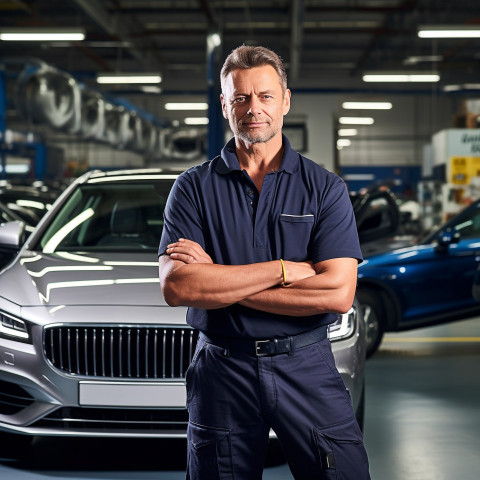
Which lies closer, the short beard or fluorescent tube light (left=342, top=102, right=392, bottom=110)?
the short beard

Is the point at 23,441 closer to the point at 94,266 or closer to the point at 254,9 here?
the point at 94,266

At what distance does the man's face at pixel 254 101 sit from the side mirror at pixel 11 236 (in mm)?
2904

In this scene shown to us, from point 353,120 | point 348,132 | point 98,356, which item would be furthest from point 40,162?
point 98,356

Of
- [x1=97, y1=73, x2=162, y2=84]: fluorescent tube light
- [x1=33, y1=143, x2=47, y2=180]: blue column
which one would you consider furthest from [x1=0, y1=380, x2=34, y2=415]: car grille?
[x1=33, y1=143, x2=47, y2=180]: blue column

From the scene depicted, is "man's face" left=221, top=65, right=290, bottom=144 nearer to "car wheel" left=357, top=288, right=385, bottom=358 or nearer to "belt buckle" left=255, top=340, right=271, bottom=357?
"belt buckle" left=255, top=340, right=271, bottom=357

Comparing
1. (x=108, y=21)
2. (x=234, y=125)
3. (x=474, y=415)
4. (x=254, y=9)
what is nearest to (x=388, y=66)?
(x=254, y=9)

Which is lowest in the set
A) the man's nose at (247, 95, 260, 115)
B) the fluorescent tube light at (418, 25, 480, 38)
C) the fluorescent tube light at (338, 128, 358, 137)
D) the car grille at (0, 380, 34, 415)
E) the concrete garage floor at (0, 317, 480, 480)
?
the concrete garage floor at (0, 317, 480, 480)

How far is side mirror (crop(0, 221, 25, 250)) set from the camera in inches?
194

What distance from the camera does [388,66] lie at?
2669 cm

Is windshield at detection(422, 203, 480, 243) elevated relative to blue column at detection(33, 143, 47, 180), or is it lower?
lower

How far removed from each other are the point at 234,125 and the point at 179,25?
72.0 feet

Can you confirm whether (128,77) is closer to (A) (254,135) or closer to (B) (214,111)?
(B) (214,111)

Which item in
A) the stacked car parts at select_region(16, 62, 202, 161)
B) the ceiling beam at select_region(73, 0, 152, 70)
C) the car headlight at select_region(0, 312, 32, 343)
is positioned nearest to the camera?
the car headlight at select_region(0, 312, 32, 343)

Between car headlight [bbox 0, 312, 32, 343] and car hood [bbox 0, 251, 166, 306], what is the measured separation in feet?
0.27
